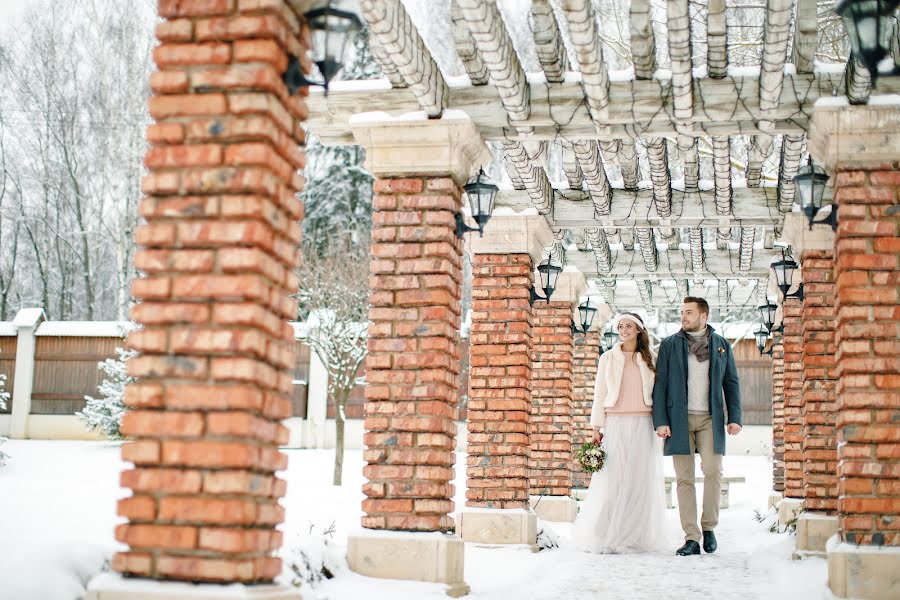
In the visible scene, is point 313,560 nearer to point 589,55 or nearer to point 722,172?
point 589,55

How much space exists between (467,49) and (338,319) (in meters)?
12.4

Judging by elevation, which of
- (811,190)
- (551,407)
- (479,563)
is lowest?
(479,563)

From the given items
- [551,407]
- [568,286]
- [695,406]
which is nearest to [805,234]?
[695,406]

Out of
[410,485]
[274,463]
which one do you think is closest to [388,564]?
[410,485]

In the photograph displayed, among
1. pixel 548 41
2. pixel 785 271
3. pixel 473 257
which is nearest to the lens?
pixel 548 41

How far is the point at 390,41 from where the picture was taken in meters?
5.67

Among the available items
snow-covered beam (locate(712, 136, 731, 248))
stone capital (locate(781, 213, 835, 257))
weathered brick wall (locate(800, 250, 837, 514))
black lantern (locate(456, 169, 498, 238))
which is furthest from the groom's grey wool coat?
black lantern (locate(456, 169, 498, 238))

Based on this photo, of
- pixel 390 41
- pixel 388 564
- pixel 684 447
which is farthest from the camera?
pixel 684 447

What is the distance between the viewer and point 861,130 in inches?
251

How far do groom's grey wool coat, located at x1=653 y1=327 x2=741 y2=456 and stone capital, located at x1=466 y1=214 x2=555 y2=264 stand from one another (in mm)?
1767

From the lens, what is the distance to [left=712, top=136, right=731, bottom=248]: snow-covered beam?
769 cm

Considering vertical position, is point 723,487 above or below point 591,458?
below

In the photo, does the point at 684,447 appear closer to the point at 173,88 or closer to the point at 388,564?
the point at 388,564

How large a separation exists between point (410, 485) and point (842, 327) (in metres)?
2.86
